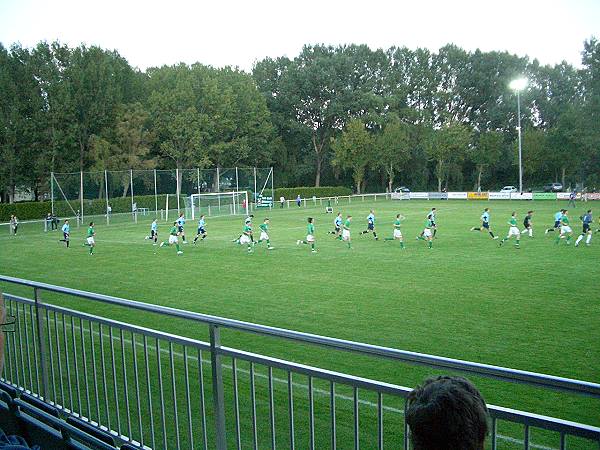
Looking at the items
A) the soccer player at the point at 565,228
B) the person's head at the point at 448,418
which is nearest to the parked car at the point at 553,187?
the soccer player at the point at 565,228

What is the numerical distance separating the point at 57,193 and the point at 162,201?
864 centimetres

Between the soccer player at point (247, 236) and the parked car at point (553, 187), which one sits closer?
the soccer player at point (247, 236)

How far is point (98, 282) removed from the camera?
1781cm

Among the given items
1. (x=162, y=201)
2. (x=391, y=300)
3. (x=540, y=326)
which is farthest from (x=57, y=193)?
(x=540, y=326)

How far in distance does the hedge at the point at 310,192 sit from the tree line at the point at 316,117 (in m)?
2.99

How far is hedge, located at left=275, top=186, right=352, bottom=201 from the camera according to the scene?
61.8 meters

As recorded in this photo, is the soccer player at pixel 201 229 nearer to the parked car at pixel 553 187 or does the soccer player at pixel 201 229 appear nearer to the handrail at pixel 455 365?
the handrail at pixel 455 365

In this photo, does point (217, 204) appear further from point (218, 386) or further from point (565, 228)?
point (218, 386)

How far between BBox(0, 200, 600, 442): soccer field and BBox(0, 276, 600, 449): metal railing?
1.17 m

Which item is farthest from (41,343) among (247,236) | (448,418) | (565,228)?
(565,228)

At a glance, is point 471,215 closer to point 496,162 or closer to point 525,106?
point 496,162

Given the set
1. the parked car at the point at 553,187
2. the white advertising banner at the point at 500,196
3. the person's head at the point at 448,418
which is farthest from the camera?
the parked car at the point at 553,187

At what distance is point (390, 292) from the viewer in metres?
15.1

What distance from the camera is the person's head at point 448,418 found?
1787 millimetres
